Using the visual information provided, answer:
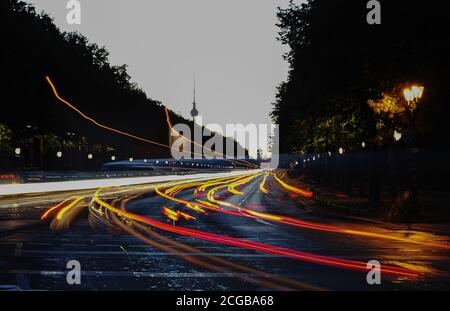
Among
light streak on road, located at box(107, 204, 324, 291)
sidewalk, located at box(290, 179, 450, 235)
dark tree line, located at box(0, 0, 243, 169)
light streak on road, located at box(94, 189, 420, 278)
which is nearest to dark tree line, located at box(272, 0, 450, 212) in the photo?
sidewalk, located at box(290, 179, 450, 235)

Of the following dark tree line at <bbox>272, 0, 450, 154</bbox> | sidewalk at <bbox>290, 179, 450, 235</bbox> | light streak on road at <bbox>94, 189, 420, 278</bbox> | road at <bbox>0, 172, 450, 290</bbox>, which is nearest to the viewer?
road at <bbox>0, 172, 450, 290</bbox>

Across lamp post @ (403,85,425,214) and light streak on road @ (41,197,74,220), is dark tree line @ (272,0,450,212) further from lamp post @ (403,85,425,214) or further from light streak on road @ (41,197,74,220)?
light streak on road @ (41,197,74,220)

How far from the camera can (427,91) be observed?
26859 millimetres

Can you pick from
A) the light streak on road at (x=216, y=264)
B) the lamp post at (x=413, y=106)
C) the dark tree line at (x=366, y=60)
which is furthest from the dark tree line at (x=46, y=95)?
the light streak on road at (x=216, y=264)

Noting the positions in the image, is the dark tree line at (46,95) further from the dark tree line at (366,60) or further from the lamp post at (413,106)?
the lamp post at (413,106)

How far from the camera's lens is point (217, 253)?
1526cm

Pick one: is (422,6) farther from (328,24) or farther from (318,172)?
(318,172)

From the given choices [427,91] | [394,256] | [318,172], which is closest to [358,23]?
[427,91]

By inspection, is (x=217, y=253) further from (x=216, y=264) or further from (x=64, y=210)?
(x=64, y=210)

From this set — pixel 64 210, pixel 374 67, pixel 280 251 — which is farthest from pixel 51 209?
pixel 280 251

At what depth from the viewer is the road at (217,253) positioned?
445 inches

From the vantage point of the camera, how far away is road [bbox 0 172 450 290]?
11.3 metres

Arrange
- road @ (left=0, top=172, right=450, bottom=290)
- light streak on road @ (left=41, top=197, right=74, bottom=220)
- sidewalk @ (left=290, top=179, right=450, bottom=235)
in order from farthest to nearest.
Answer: light streak on road @ (left=41, top=197, right=74, bottom=220), sidewalk @ (left=290, top=179, right=450, bottom=235), road @ (left=0, top=172, right=450, bottom=290)

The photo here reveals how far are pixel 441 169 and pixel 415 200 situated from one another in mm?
27018
